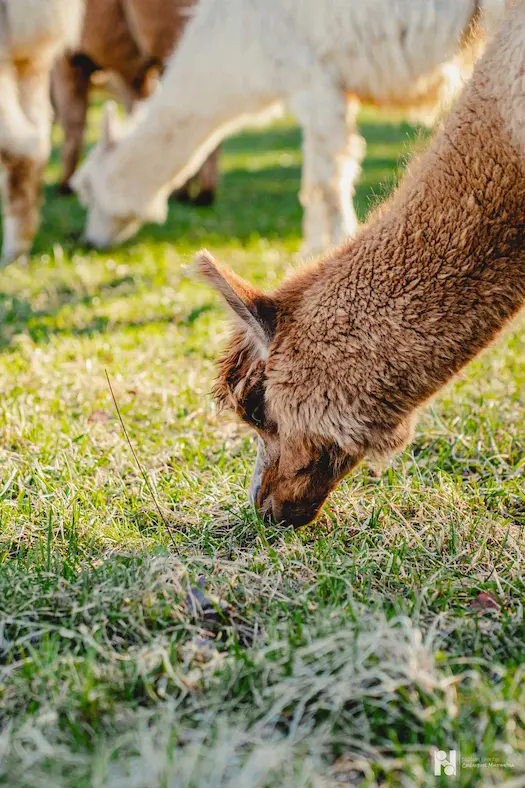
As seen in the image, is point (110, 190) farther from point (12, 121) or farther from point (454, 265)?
point (454, 265)

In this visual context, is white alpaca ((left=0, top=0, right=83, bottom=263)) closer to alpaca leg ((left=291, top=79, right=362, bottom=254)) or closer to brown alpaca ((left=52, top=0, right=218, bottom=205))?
alpaca leg ((left=291, top=79, right=362, bottom=254))

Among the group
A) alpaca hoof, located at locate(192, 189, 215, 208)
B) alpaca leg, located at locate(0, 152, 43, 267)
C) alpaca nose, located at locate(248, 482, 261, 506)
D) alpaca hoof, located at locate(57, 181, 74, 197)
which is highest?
alpaca nose, located at locate(248, 482, 261, 506)

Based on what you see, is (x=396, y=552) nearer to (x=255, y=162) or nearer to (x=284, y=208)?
(x=284, y=208)

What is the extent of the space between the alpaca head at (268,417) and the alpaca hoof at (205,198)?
7.02 metres

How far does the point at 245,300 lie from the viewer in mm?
2551

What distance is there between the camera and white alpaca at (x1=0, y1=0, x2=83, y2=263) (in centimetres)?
572

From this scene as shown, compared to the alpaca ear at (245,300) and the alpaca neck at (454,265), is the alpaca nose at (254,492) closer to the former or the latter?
the alpaca ear at (245,300)

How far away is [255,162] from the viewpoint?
13.0m

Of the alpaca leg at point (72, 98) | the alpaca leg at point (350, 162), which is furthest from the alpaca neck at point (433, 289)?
the alpaca leg at point (72, 98)

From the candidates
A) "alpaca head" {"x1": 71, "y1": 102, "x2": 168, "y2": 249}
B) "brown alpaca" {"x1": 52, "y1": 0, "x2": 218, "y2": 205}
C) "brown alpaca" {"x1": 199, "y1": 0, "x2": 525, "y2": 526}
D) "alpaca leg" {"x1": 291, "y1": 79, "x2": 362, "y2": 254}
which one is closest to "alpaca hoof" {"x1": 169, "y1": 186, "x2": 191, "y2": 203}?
"brown alpaca" {"x1": 52, "y1": 0, "x2": 218, "y2": 205}

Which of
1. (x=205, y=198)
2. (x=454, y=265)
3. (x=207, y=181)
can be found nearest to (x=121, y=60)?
(x=207, y=181)

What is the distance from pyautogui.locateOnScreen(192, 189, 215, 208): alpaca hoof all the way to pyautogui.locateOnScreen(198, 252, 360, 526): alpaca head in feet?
23.0

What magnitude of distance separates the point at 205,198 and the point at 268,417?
7.17m

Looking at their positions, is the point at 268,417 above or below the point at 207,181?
above
